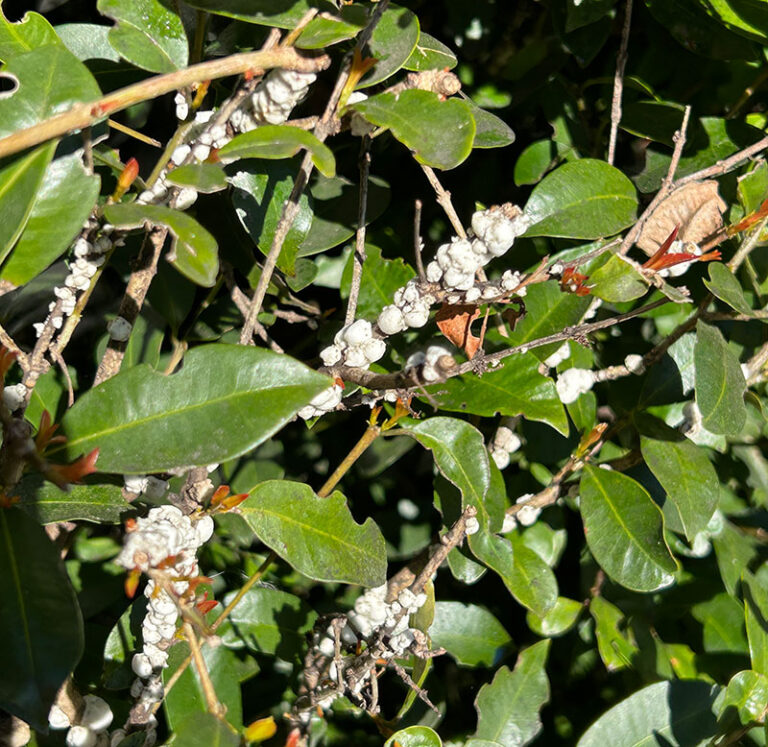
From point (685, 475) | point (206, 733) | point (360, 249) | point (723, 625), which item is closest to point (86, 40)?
point (360, 249)

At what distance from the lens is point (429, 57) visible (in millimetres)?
843

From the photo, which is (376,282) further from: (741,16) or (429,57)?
(741,16)

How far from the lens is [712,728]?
968 mm

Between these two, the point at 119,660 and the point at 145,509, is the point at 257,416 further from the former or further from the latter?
the point at 119,660

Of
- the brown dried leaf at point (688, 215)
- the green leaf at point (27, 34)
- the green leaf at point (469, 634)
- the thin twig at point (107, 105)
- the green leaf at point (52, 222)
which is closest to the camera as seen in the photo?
the thin twig at point (107, 105)

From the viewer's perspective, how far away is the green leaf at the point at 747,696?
37.8 inches

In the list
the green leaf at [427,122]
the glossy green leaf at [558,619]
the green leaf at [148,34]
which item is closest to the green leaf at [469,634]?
the glossy green leaf at [558,619]

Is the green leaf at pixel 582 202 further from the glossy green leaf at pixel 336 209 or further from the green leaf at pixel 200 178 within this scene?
the green leaf at pixel 200 178

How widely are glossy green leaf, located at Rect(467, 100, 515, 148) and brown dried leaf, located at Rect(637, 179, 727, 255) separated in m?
0.19

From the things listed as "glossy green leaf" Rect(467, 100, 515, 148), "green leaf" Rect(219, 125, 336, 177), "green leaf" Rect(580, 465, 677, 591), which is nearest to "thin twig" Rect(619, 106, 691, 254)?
"glossy green leaf" Rect(467, 100, 515, 148)

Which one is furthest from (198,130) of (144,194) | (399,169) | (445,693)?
(445,693)

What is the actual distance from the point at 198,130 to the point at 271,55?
13cm

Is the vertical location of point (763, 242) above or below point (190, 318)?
above

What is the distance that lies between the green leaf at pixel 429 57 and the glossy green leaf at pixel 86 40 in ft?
1.06
